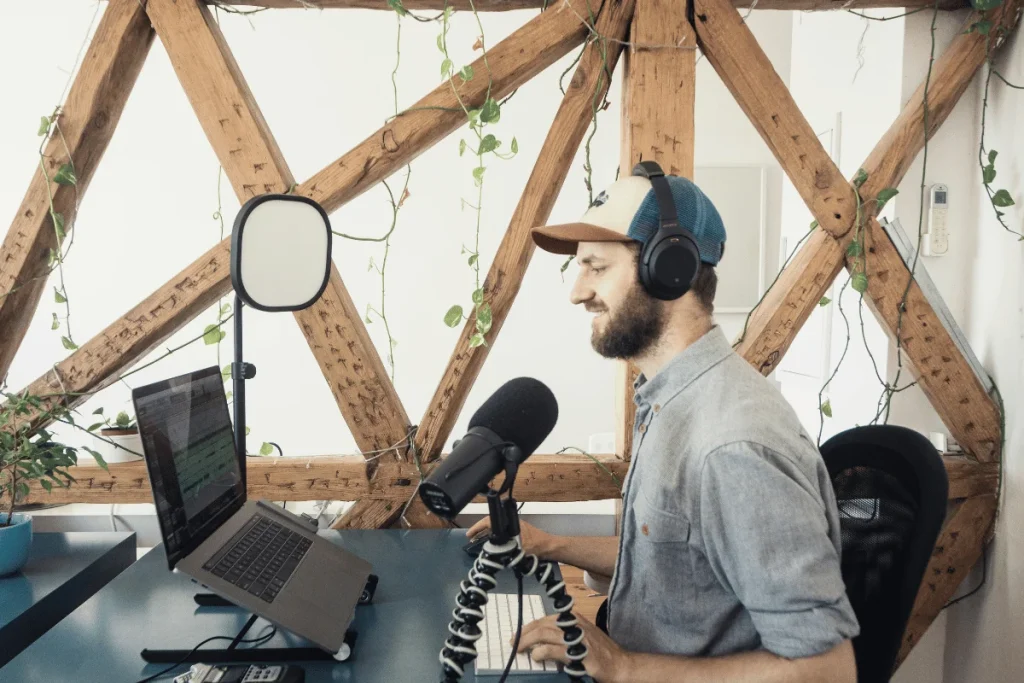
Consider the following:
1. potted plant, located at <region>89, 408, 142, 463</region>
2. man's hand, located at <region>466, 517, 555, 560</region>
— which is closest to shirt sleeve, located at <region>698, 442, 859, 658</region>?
man's hand, located at <region>466, 517, 555, 560</region>

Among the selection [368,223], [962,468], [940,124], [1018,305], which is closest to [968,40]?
[940,124]

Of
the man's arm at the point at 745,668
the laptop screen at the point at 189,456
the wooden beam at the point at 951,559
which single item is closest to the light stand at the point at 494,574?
the man's arm at the point at 745,668

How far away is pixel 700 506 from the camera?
1.13 meters

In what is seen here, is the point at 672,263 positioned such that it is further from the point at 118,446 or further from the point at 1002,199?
the point at 118,446

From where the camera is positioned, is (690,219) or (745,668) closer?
(745,668)

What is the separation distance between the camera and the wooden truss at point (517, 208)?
2.02 m

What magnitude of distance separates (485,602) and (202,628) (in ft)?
2.28

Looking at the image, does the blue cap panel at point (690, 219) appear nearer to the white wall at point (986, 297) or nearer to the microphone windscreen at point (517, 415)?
the microphone windscreen at point (517, 415)

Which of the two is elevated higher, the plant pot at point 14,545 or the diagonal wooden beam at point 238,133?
the diagonal wooden beam at point 238,133

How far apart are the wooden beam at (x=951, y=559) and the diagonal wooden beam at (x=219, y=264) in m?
1.81

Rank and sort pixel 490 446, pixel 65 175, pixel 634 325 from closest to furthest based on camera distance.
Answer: pixel 490 446
pixel 634 325
pixel 65 175

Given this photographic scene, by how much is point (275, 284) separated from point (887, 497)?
123 cm

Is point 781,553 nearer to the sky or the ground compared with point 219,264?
nearer to the ground

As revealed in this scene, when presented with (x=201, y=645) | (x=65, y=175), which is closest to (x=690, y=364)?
(x=201, y=645)
